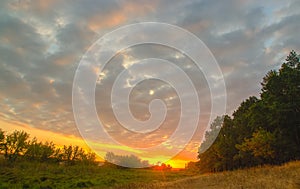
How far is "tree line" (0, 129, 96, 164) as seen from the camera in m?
83.2

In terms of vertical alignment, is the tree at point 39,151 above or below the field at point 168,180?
above

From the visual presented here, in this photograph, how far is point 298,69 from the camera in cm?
3750

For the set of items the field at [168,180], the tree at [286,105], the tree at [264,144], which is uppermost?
the tree at [286,105]

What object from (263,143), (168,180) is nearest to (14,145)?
(168,180)

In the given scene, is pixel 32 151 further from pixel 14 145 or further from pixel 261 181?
pixel 261 181

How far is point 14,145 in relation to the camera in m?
84.8

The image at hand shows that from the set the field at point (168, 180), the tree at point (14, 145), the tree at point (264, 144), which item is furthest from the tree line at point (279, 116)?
the tree at point (14, 145)

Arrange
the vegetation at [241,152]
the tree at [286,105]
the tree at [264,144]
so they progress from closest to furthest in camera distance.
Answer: the vegetation at [241,152]
the tree at [286,105]
the tree at [264,144]

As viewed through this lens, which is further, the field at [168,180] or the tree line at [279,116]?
the tree line at [279,116]

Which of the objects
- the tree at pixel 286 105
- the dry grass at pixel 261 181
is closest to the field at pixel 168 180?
the dry grass at pixel 261 181

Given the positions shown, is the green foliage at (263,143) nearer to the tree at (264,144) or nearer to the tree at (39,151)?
the tree at (264,144)

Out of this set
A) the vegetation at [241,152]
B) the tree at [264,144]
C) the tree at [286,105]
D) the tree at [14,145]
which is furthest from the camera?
the tree at [14,145]

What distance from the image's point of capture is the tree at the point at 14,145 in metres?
82.7

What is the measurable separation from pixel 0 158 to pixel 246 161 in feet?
242
